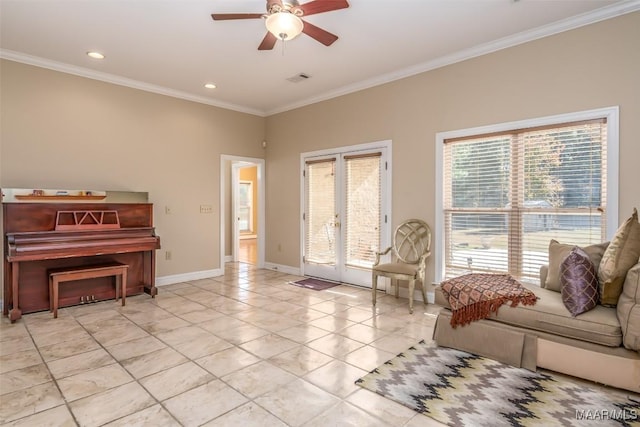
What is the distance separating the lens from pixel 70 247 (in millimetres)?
3828

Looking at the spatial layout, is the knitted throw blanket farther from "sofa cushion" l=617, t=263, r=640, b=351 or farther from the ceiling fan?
the ceiling fan

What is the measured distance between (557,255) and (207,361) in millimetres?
3079

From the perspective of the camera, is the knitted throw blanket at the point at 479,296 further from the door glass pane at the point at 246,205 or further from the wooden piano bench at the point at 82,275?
the door glass pane at the point at 246,205

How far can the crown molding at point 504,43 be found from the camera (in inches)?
121

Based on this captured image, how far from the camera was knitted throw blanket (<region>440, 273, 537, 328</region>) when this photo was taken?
→ 2703 millimetres

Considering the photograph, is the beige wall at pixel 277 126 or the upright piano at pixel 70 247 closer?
the beige wall at pixel 277 126

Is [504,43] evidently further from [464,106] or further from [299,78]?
[299,78]

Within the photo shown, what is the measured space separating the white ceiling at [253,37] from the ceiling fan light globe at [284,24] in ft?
2.19

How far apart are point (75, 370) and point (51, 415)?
600 mm

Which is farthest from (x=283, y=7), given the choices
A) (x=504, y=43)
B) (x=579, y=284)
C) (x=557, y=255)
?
(x=557, y=255)

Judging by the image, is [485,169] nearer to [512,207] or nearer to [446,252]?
[512,207]

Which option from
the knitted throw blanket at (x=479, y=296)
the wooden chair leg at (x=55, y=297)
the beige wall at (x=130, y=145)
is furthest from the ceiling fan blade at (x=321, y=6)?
the wooden chair leg at (x=55, y=297)

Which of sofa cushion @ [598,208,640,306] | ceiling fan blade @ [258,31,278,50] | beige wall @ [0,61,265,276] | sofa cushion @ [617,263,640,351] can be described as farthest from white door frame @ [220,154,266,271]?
sofa cushion @ [617,263,640,351]

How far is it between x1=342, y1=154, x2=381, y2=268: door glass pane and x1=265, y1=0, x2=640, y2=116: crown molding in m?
1.03
